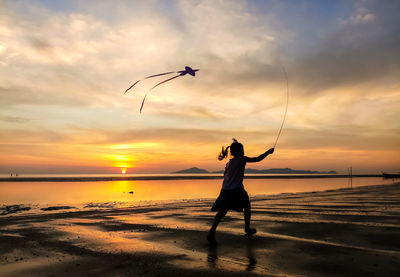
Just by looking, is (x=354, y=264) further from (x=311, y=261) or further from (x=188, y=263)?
(x=188, y=263)

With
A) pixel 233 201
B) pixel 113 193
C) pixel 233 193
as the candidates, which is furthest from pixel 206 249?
pixel 113 193

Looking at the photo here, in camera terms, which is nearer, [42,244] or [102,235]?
[42,244]

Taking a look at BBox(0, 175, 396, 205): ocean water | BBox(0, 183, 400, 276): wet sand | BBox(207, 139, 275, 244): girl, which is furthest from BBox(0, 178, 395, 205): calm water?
BBox(207, 139, 275, 244): girl

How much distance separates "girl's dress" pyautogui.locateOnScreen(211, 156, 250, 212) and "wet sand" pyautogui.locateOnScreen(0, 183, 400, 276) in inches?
27.3

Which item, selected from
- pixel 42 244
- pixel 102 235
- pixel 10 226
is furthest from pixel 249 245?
pixel 10 226

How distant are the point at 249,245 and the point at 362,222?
402 cm

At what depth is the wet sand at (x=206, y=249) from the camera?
15.4ft

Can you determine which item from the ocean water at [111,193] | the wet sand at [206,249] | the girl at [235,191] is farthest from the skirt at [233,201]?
the ocean water at [111,193]

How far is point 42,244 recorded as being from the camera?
6734mm

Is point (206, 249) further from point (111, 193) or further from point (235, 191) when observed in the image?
point (111, 193)

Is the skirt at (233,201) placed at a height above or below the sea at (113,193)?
above

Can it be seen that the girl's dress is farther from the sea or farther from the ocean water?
the ocean water

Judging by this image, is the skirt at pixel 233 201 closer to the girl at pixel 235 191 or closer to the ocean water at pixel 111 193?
the girl at pixel 235 191

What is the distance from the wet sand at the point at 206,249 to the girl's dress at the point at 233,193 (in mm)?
694
